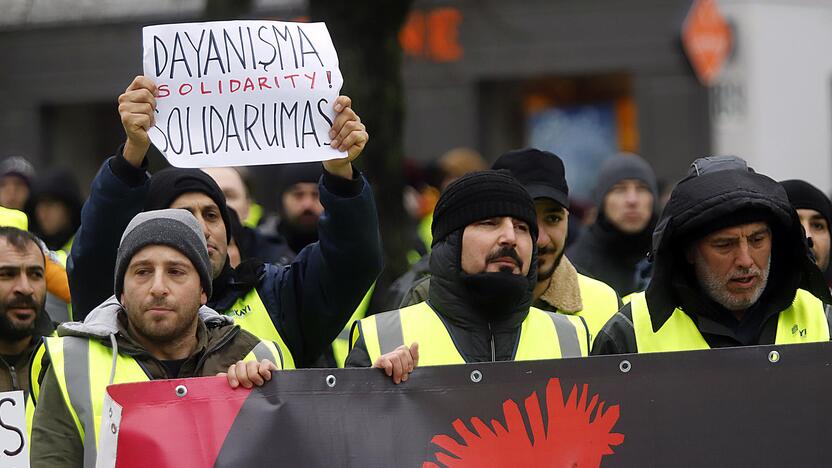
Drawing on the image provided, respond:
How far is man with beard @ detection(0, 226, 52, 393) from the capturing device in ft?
17.6

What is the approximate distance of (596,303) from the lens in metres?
5.98

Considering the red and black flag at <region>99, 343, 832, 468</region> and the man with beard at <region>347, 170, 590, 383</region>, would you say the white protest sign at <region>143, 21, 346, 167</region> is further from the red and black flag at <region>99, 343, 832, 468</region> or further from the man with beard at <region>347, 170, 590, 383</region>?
the red and black flag at <region>99, 343, 832, 468</region>

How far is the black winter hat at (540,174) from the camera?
6.19 m

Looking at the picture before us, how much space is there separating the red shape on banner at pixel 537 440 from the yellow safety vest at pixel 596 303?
5.20 ft

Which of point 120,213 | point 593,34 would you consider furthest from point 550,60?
point 120,213

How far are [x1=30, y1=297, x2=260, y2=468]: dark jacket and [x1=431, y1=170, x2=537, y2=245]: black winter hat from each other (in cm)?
76

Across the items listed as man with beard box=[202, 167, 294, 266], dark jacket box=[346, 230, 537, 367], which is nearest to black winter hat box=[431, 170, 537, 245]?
dark jacket box=[346, 230, 537, 367]

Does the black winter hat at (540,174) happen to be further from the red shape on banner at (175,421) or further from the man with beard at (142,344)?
the red shape on banner at (175,421)

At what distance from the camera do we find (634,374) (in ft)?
13.9

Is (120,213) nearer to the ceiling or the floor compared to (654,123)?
nearer to the floor

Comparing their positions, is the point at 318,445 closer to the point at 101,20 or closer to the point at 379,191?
the point at 379,191

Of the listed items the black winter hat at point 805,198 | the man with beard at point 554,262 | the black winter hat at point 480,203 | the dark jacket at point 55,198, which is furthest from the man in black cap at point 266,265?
the dark jacket at point 55,198

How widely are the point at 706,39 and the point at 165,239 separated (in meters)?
14.6

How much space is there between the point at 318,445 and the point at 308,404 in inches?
4.7
